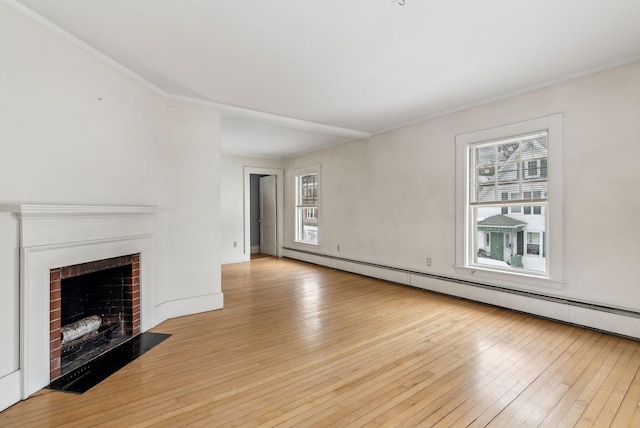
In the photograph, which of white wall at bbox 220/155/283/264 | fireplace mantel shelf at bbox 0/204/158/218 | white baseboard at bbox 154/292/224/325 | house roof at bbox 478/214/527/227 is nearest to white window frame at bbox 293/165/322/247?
white wall at bbox 220/155/283/264

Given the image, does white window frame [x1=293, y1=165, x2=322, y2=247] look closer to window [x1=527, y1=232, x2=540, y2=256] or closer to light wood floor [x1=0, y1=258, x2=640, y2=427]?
light wood floor [x1=0, y1=258, x2=640, y2=427]

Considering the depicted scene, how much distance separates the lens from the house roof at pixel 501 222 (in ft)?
12.3

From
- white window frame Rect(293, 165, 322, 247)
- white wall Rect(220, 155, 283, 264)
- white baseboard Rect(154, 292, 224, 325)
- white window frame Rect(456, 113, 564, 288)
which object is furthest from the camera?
white wall Rect(220, 155, 283, 264)

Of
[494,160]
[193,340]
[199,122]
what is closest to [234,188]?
[199,122]

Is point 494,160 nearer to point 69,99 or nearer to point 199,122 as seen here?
point 199,122

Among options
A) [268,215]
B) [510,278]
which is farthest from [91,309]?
[268,215]

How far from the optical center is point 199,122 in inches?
145

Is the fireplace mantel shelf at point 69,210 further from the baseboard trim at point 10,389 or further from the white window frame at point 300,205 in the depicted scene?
the white window frame at point 300,205

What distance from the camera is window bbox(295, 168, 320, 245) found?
Result: 7.18m

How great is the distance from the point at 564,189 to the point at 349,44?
2.69m

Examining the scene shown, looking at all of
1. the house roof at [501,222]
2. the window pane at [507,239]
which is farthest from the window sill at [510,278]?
the house roof at [501,222]

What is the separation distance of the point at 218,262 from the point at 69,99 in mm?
2201

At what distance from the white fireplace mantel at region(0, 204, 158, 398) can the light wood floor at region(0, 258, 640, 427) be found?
262 millimetres

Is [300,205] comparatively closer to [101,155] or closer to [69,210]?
[101,155]
